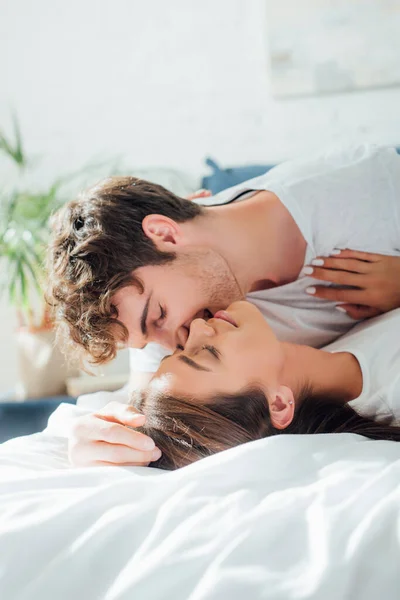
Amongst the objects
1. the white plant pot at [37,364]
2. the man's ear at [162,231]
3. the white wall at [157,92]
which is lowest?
the white plant pot at [37,364]

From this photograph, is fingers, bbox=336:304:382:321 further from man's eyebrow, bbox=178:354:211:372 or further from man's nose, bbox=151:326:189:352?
man's eyebrow, bbox=178:354:211:372

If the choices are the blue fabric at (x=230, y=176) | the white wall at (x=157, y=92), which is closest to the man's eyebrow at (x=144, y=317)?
the blue fabric at (x=230, y=176)

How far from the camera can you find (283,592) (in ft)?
2.81

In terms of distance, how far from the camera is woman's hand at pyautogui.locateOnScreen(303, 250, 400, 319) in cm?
193

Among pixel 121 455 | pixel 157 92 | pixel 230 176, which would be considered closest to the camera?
pixel 121 455

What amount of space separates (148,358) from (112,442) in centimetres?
71

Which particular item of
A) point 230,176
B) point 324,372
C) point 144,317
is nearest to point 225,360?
point 324,372

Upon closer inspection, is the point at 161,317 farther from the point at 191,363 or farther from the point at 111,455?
the point at 111,455

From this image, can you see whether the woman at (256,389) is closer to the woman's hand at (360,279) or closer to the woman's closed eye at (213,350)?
the woman's closed eye at (213,350)

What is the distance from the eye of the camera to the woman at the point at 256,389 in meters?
1.37

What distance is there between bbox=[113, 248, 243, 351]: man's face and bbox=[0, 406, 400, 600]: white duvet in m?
0.58

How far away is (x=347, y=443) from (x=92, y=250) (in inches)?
31.7

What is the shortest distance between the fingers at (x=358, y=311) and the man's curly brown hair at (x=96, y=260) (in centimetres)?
52

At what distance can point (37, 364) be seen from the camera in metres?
3.26
